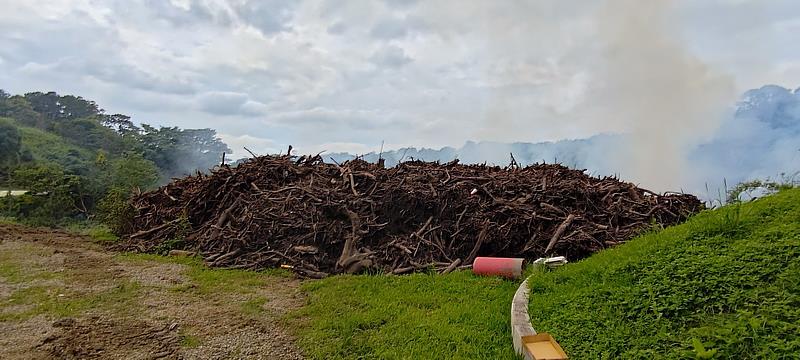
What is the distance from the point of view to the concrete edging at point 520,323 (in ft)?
10.5

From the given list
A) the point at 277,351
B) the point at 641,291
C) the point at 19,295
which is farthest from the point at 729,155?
the point at 19,295

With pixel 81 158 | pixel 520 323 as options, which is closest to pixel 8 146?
pixel 81 158

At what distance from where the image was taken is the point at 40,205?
12.0 m

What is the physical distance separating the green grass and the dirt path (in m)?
0.31

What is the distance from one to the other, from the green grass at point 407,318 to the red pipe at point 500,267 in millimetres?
136

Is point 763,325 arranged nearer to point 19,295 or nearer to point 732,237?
point 732,237

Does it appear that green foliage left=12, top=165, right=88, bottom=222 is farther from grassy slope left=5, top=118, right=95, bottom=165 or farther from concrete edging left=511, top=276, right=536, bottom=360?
concrete edging left=511, top=276, right=536, bottom=360

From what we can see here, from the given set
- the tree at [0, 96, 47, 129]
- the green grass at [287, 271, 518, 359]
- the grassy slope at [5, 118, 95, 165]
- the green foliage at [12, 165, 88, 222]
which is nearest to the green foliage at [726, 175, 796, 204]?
the green grass at [287, 271, 518, 359]

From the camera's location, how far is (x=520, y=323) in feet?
11.2

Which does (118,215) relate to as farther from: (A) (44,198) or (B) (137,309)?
(B) (137,309)

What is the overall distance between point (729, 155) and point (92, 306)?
775 inches

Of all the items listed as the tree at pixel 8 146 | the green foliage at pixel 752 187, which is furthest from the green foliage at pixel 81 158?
the green foliage at pixel 752 187

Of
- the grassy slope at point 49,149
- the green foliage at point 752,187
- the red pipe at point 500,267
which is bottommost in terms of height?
the red pipe at point 500,267

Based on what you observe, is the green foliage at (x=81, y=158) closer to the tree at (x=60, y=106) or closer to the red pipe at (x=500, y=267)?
the tree at (x=60, y=106)
